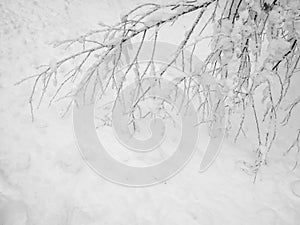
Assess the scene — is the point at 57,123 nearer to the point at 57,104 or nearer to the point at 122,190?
the point at 57,104

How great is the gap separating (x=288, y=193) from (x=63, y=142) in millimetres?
3082

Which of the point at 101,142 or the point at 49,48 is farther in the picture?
the point at 49,48

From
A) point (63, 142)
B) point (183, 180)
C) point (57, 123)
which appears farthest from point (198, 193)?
point (57, 123)

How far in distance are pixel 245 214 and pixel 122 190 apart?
1530 millimetres

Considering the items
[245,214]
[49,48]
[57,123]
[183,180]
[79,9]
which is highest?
[79,9]

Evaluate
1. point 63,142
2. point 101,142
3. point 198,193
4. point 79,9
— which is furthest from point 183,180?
point 79,9

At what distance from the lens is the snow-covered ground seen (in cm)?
332

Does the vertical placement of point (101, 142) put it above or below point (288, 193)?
above

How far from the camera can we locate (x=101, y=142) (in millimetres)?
4098

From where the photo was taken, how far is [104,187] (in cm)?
361

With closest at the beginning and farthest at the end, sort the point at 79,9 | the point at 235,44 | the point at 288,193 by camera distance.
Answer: the point at 235,44 < the point at 288,193 < the point at 79,9

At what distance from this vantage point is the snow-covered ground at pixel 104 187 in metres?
3.32

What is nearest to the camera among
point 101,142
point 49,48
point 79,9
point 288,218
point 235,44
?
point 235,44

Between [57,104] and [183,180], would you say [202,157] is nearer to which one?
[183,180]
